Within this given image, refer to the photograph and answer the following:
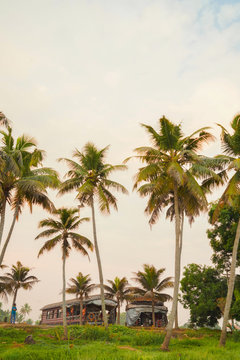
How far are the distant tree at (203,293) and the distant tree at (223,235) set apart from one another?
3.50 feet

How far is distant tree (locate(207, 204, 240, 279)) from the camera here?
83.9 ft

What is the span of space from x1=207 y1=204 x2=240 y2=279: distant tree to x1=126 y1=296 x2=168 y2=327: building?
32.7 feet

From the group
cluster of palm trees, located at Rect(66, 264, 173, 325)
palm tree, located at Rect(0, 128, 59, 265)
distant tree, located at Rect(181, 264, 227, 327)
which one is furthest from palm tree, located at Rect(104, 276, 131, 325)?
palm tree, located at Rect(0, 128, 59, 265)

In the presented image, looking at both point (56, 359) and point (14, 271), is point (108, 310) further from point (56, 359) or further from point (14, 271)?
point (56, 359)

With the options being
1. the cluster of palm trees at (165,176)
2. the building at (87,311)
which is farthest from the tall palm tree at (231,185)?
the building at (87,311)

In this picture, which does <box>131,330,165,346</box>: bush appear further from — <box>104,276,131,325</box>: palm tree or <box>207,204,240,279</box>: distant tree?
<box>104,276,131,325</box>: palm tree

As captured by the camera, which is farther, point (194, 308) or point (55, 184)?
point (194, 308)

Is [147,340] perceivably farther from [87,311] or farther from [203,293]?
[87,311]

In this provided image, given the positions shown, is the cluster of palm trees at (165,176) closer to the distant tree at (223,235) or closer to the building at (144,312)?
the distant tree at (223,235)

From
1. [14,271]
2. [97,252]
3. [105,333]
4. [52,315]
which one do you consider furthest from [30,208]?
[52,315]

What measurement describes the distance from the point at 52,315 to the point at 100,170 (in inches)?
1062

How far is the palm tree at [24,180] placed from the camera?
17.6m

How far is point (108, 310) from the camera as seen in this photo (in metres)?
35.5

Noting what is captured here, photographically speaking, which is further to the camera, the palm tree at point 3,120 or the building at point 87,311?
the building at point 87,311
